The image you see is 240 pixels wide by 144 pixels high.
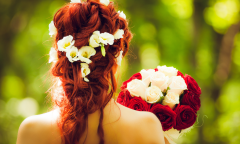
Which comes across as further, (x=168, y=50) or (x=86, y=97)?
(x=168, y=50)

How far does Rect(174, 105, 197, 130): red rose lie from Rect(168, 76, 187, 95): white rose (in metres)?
0.19

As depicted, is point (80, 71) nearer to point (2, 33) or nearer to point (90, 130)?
point (90, 130)

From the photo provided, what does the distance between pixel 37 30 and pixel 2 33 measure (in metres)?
2.04

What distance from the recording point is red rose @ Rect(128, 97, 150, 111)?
2.47 metres

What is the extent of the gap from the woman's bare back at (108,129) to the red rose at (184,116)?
2.33ft

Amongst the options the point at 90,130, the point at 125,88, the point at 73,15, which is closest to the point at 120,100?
the point at 125,88

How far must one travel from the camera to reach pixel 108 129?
1.86 metres

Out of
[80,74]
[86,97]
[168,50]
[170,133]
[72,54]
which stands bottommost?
[168,50]

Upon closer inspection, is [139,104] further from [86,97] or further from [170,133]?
[86,97]

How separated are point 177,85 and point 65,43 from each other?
137 cm

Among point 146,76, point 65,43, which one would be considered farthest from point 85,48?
point 146,76

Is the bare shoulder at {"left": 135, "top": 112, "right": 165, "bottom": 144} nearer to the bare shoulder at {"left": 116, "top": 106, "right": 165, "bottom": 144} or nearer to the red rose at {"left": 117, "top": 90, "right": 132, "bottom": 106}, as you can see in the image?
the bare shoulder at {"left": 116, "top": 106, "right": 165, "bottom": 144}

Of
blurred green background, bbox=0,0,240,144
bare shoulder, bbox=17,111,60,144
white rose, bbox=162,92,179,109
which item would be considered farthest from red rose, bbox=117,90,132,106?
blurred green background, bbox=0,0,240,144

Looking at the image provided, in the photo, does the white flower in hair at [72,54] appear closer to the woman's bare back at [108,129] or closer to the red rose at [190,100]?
the woman's bare back at [108,129]
